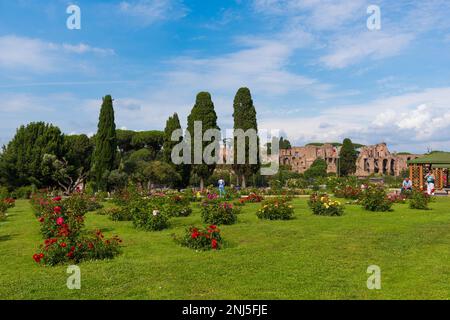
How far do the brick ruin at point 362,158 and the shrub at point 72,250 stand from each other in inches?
3043

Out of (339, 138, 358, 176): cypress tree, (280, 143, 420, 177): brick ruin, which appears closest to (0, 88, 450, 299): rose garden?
(339, 138, 358, 176): cypress tree

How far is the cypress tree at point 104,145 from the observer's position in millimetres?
36219

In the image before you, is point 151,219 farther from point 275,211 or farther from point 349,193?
point 349,193

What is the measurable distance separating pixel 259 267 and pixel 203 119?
110ft

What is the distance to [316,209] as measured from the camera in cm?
1506

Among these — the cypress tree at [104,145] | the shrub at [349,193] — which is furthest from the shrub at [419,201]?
the cypress tree at [104,145]

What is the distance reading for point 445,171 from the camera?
105 ft

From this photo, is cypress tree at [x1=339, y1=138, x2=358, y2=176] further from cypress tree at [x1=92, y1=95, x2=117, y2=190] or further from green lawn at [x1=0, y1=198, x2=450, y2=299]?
green lawn at [x1=0, y1=198, x2=450, y2=299]

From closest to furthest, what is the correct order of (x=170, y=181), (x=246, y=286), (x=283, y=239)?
(x=246, y=286) → (x=283, y=239) → (x=170, y=181)

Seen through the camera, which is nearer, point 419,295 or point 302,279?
point 419,295
